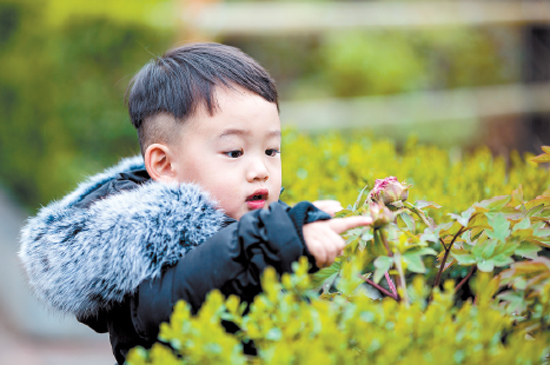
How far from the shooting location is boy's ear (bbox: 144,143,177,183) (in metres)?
1.83

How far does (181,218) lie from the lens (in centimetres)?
152

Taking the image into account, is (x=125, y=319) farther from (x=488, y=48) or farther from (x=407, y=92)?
(x=488, y=48)

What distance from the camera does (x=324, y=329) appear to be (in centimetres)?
97

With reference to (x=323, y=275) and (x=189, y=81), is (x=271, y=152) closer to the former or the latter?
(x=189, y=81)

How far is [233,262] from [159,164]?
0.64 metres

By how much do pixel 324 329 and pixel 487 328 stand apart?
318 mm

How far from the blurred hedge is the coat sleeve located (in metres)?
4.63

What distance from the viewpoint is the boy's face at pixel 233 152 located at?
171 cm

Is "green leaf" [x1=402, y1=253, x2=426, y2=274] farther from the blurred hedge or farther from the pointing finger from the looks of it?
the blurred hedge

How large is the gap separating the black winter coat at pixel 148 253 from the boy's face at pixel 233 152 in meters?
0.11

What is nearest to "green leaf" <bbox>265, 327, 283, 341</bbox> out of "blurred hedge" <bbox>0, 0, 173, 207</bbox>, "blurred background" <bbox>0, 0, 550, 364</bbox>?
"blurred background" <bbox>0, 0, 550, 364</bbox>

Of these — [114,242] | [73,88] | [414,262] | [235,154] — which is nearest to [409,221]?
[414,262]

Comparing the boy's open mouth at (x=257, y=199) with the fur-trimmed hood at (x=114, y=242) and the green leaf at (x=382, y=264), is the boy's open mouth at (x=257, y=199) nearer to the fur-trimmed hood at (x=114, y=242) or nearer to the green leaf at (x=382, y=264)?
the fur-trimmed hood at (x=114, y=242)

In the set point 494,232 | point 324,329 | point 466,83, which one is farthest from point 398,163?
point 466,83
